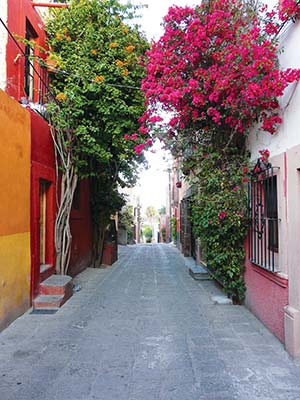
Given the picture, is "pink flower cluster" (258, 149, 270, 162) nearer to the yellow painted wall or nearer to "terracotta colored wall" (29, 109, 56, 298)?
the yellow painted wall

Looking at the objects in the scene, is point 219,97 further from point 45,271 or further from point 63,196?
point 45,271

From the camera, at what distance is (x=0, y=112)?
5.39m

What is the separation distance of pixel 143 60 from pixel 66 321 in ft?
18.5

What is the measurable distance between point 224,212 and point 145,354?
8.35ft

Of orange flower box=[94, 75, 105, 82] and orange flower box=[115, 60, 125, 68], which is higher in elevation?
orange flower box=[115, 60, 125, 68]

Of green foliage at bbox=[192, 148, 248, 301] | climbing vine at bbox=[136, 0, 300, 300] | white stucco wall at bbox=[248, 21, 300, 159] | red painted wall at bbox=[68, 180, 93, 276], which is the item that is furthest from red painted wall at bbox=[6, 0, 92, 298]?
white stucco wall at bbox=[248, 21, 300, 159]

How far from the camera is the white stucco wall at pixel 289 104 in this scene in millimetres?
4480

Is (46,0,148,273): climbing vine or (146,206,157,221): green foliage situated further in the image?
(146,206,157,221): green foliage

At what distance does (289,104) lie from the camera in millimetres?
4684

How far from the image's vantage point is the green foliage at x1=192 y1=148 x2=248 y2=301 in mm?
6070

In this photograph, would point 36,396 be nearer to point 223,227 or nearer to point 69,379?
point 69,379

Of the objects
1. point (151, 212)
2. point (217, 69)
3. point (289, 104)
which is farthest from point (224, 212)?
point (151, 212)

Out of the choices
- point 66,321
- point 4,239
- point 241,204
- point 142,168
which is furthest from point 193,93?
point 142,168

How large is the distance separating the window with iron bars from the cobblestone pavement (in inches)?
39.8
